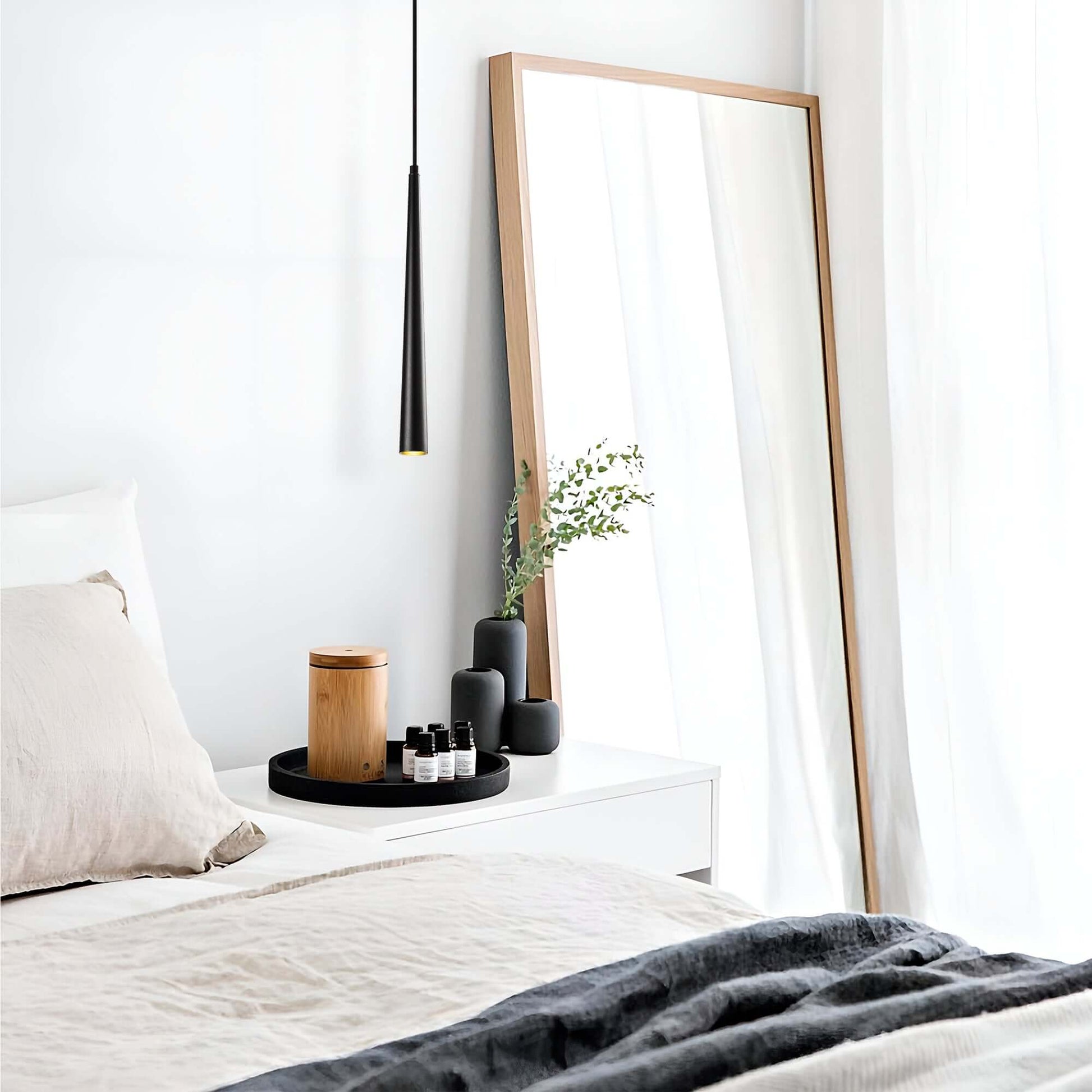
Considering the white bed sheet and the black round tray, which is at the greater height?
the black round tray

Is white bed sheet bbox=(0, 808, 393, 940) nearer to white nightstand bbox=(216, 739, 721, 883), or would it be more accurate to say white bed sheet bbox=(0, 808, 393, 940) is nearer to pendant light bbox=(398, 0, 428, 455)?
white nightstand bbox=(216, 739, 721, 883)

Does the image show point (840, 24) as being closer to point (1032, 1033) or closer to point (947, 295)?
point (947, 295)

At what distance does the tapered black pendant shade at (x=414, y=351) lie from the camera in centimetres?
239

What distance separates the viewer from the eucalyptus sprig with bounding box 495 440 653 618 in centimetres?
254

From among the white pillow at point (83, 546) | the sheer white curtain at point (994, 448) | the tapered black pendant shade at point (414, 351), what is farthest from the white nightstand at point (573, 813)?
the sheer white curtain at point (994, 448)

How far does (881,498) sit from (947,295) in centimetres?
47

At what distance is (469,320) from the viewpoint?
8.74ft

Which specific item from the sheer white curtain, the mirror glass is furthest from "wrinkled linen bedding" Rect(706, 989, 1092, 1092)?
the sheer white curtain

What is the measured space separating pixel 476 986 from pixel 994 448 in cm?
210

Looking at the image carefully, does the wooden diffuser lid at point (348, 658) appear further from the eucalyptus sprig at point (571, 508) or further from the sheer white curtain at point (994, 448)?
the sheer white curtain at point (994, 448)

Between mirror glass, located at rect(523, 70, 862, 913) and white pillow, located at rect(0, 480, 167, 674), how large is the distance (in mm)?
902

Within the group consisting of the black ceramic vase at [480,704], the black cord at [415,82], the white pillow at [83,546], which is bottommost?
the black ceramic vase at [480,704]

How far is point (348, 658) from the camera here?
2.08 m

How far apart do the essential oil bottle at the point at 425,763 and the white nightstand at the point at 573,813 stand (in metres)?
0.06
